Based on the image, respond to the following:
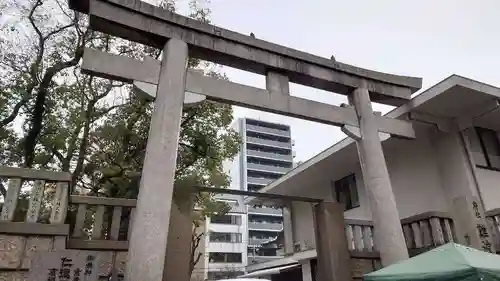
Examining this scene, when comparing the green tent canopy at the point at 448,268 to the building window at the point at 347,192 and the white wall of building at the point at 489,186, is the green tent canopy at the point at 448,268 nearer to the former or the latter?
the white wall of building at the point at 489,186

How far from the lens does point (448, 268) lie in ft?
13.2

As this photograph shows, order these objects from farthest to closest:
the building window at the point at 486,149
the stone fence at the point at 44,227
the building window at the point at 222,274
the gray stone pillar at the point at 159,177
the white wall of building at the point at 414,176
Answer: the building window at the point at 222,274, the white wall of building at the point at 414,176, the building window at the point at 486,149, the stone fence at the point at 44,227, the gray stone pillar at the point at 159,177

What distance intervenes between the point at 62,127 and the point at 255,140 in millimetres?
56117

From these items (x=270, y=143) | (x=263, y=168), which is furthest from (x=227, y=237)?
(x=270, y=143)

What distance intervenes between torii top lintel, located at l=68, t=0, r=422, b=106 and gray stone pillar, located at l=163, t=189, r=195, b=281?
8.33 ft

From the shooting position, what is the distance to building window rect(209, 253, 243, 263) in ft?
152

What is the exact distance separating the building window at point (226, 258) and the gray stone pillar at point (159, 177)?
43.1m

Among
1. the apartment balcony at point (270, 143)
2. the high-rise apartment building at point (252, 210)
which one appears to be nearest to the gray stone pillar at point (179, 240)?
the high-rise apartment building at point (252, 210)

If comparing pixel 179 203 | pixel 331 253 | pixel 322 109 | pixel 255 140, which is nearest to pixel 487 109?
pixel 322 109

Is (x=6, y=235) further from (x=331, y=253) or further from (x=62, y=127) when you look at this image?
(x=62, y=127)

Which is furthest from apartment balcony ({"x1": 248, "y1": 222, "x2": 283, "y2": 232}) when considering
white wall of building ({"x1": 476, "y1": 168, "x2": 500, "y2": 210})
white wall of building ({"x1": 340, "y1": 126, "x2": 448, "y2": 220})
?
white wall of building ({"x1": 476, "y1": 168, "x2": 500, "y2": 210})

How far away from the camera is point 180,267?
5184 mm

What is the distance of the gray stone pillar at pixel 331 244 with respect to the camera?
631 centimetres

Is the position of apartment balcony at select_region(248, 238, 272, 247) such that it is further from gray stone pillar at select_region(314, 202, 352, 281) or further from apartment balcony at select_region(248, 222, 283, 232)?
gray stone pillar at select_region(314, 202, 352, 281)
